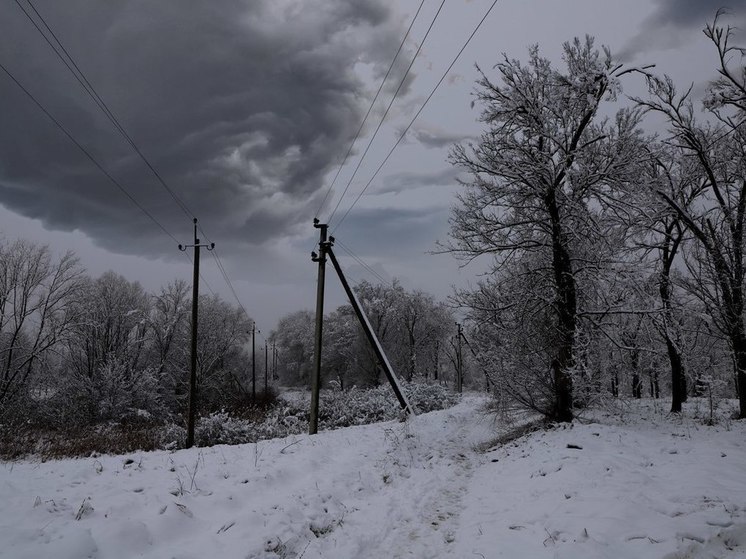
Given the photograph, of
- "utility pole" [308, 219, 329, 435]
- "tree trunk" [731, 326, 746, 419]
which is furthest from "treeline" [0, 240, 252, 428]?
"tree trunk" [731, 326, 746, 419]

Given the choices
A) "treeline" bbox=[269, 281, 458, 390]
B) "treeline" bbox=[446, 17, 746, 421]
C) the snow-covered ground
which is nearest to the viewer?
the snow-covered ground

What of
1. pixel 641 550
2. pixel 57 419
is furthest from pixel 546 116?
pixel 57 419

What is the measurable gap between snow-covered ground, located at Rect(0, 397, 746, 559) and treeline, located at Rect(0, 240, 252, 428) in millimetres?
16698

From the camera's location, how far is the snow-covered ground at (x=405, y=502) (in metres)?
4.37

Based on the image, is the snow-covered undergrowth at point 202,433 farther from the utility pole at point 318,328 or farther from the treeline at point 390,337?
the treeline at point 390,337

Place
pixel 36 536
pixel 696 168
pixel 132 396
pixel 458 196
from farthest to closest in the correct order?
1. pixel 132 396
2. pixel 696 168
3. pixel 458 196
4. pixel 36 536

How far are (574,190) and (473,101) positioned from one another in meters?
3.58

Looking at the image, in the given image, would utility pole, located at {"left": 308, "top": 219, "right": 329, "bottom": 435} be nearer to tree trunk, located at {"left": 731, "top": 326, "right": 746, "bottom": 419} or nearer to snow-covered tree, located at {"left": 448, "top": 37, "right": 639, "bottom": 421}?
snow-covered tree, located at {"left": 448, "top": 37, "right": 639, "bottom": 421}

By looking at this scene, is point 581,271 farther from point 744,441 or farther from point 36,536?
point 36,536

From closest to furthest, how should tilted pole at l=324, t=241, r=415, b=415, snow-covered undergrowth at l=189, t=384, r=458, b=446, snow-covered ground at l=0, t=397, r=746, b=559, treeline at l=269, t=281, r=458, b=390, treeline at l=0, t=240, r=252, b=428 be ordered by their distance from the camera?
snow-covered ground at l=0, t=397, r=746, b=559
tilted pole at l=324, t=241, r=415, b=415
snow-covered undergrowth at l=189, t=384, r=458, b=446
treeline at l=0, t=240, r=252, b=428
treeline at l=269, t=281, r=458, b=390

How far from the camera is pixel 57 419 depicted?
22.3m

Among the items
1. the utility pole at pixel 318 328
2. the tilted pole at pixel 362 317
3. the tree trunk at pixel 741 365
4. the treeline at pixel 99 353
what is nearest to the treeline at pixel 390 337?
the treeline at pixel 99 353

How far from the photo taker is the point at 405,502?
22.3 feet

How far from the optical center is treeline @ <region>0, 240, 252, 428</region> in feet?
71.5
